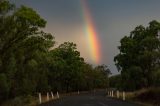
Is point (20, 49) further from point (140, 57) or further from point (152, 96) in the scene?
point (140, 57)

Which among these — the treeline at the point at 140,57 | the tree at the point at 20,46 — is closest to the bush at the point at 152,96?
the tree at the point at 20,46

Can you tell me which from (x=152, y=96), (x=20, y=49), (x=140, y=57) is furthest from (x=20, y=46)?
(x=140, y=57)

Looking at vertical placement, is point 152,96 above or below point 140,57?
below

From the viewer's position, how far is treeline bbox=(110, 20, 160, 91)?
71.7 metres

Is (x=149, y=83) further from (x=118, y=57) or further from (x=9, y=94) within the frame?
(x=9, y=94)

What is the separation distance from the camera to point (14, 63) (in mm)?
42344

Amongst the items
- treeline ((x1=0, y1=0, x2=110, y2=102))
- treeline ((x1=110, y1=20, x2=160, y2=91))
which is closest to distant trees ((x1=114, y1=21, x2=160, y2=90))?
treeline ((x1=110, y1=20, x2=160, y2=91))

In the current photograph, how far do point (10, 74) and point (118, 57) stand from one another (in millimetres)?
43476

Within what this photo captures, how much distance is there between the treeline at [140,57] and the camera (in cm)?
7169

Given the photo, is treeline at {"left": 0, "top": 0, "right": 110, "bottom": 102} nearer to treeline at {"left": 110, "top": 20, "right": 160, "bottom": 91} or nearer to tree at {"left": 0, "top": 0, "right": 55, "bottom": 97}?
tree at {"left": 0, "top": 0, "right": 55, "bottom": 97}

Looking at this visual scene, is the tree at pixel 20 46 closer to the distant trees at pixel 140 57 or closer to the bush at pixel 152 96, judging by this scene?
the bush at pixel 152 96

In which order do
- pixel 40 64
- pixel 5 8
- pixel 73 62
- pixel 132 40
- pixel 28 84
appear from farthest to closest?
pixel 73 62, pixel 132 40, pixel 40 64, pixel 28 84, pixel 5 8

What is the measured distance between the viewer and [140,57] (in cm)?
7194

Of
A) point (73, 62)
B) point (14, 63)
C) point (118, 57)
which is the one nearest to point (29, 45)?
point (14, 63)
